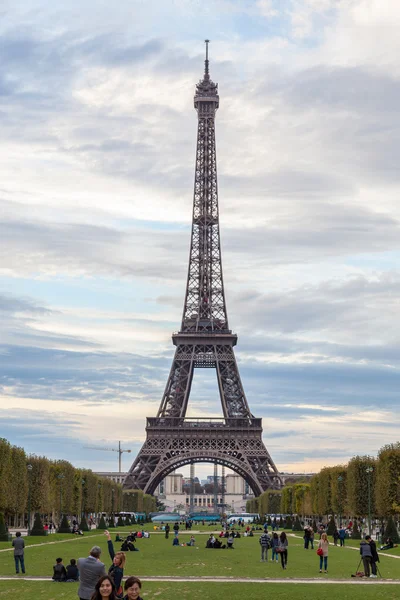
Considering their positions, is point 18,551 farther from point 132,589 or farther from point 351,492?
point 351,492

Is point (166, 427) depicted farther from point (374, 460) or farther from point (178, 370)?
point (374, 460)

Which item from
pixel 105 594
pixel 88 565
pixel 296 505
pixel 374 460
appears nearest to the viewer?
pixel 105 594

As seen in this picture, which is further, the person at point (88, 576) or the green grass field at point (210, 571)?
the green grass field at point (210, 571)

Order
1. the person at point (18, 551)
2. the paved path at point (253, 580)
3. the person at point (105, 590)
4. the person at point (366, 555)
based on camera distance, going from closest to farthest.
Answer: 1. the person at point (105, 590)
2. the paved path at point (253, 580)
3. the person at point (366, 555)
4. the person at point (18, 551)

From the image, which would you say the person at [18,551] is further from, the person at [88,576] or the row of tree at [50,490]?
the row of tree at [50,490]

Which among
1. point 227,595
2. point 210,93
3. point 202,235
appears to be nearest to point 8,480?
point 227,595

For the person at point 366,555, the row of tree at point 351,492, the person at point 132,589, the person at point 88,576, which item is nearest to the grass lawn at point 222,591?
the person at point 366,555
